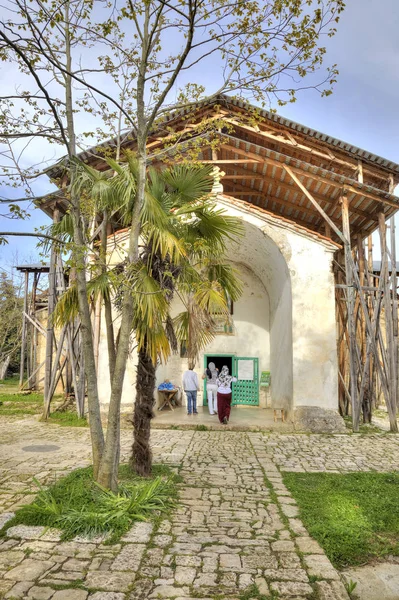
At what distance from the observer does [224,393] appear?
11.2 metres

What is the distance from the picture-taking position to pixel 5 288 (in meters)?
24.9

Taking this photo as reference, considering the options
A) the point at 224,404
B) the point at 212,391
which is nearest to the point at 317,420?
the point at 224,404

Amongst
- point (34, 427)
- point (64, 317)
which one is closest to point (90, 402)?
point (64, 317)

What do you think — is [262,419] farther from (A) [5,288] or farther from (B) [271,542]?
(A) [5,288]

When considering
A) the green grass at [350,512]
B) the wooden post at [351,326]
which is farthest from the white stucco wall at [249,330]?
the green grass at [350,512]

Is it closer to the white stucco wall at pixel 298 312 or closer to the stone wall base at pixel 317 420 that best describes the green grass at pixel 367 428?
the stone wall base at pixel 317 420

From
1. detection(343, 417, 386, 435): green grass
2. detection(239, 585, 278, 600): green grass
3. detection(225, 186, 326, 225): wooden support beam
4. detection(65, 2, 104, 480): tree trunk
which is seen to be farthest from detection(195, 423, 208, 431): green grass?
detection(239, 585, 278, 600): green grass

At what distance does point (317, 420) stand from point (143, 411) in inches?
236

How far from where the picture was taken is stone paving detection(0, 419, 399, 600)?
11.1 feet

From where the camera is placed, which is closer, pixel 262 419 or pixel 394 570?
pixel 394 570

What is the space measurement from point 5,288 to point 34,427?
16177 mm

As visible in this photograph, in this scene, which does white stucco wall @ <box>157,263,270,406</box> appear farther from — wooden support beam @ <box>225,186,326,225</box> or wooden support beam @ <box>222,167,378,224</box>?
wooden support beam @ <box>222,167,378,224</box>

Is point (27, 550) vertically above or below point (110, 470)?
below

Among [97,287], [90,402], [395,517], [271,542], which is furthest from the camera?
[97,287]
